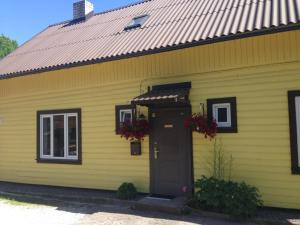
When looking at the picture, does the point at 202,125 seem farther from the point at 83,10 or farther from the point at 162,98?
the point at 83,10

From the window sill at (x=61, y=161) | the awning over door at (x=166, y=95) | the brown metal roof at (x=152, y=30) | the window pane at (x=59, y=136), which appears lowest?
the window sill at (x=61, y=161)

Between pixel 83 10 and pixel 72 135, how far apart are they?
657cm

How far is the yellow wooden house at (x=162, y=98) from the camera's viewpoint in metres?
7.62

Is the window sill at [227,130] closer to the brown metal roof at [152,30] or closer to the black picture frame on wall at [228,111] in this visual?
the black picture frame on wall at [228,111]

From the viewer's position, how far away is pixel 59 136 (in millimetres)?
11312

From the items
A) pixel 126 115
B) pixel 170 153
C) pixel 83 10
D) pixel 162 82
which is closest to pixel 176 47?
pixel 162 82

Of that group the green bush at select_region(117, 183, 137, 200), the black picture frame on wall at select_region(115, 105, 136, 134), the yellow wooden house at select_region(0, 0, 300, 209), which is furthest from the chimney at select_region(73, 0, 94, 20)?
the green bush at select_region(117, 183, 137, 200)

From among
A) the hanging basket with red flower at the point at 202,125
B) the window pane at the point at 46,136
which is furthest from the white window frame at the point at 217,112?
the window pane at the point at 46,136

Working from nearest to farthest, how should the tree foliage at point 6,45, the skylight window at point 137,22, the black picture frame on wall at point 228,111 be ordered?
the black picture frame on wall at point 228,111 < the skylight window at point 137,22 < the tree foliage at point 6,45

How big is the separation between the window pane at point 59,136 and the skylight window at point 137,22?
3.45m

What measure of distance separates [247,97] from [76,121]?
519 centimetres

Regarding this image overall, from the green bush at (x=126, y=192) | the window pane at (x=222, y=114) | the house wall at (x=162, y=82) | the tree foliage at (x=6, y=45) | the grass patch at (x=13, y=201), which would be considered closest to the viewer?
the house wall at (x=162, y=82)

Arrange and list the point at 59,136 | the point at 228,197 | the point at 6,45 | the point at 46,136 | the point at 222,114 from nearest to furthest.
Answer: the point at 228,197 → the point at 222,114 → the point at 59,136 → the point at 46,136 → the point at 6,45

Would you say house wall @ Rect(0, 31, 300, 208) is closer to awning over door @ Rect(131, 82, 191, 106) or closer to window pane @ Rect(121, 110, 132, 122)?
awning over door @ Rect(131, 82, 191, 106)
